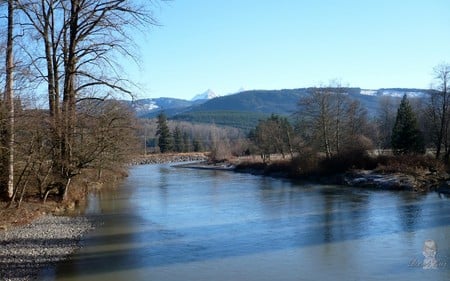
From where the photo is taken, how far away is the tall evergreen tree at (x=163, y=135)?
105 m

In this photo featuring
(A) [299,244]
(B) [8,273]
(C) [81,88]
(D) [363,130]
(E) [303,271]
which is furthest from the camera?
(D) [363,130]

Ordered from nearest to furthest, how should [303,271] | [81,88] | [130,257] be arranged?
[303,271] → [130,257] → [81,88]

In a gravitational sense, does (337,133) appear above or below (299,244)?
above

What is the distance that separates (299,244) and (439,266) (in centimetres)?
437

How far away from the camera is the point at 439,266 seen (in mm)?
11836

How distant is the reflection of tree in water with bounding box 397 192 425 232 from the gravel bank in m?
11.7

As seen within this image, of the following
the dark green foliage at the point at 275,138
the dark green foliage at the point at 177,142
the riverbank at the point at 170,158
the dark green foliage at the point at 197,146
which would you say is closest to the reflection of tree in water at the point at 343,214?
the dark green foliage at the point at 275,138

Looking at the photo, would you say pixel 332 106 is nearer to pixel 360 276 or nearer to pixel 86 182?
pixel 86 182

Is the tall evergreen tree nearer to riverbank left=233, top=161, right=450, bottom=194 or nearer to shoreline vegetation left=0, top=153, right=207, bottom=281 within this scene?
riverbank left=233, top=161, right=450, bottom=194

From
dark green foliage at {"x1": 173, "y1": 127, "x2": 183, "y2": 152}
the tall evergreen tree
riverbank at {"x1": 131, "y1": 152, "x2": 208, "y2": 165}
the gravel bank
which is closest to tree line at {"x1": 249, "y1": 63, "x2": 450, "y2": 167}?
the gravel bank

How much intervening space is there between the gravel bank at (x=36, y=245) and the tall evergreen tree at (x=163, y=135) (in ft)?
282

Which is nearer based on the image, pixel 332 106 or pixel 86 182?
pixel 86 182

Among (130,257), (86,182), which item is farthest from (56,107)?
(130,257)

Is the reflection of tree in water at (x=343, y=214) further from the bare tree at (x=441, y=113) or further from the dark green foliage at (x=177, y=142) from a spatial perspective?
the dark green foliage at (x=177, y=142)
